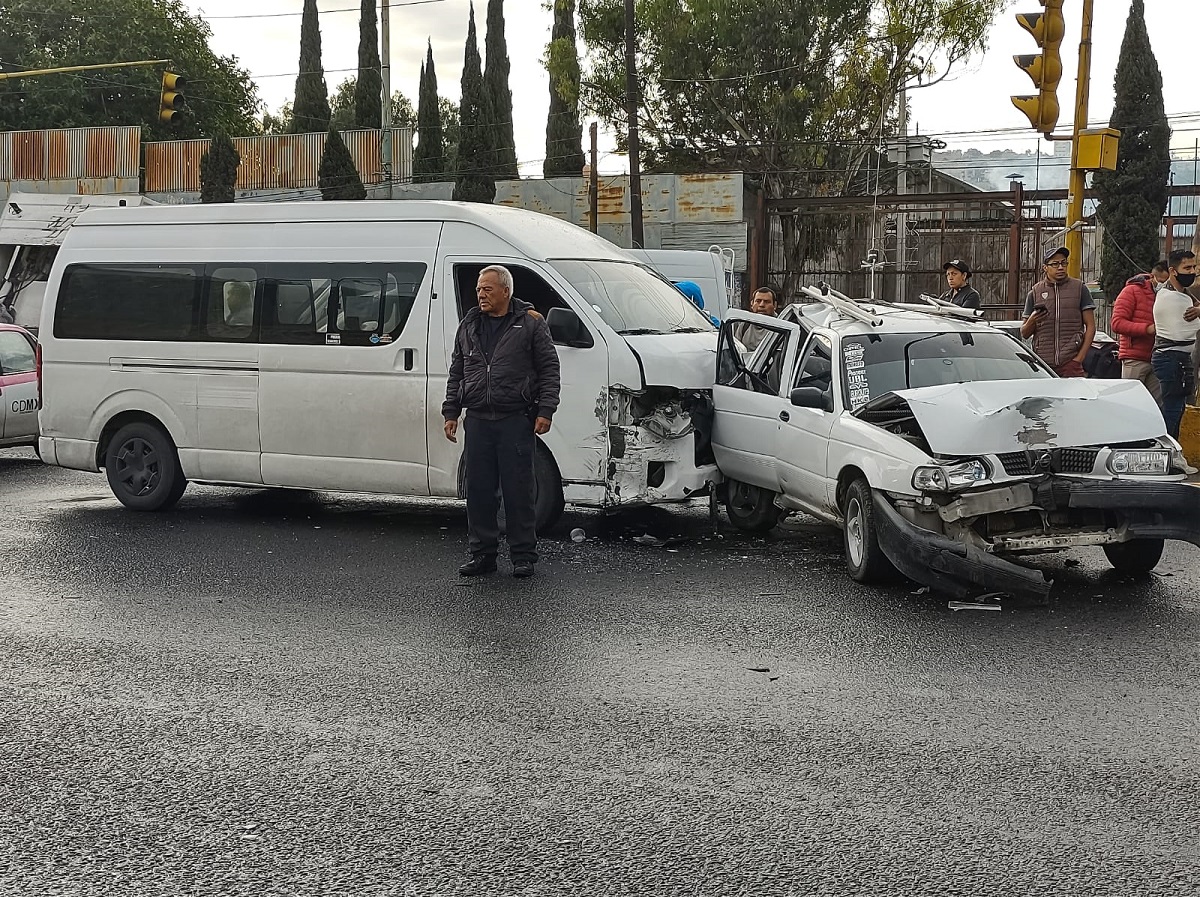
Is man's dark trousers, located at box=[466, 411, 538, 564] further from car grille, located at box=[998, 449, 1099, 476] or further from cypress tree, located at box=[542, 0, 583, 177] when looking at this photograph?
cypress tree, located at box=[542, 0, 583, 177]

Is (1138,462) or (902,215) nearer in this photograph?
(1138,462)

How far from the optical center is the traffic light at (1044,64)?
12.7 meters

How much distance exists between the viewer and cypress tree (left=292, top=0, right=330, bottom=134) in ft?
176

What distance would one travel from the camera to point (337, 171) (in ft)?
139

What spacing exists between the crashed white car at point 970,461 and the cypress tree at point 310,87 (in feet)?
152

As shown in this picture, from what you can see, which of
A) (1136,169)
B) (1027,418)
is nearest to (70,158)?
(1136,169)

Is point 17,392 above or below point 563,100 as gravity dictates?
below

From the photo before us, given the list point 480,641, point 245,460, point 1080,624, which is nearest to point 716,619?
point 480,641

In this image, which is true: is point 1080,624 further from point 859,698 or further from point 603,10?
point 603,10

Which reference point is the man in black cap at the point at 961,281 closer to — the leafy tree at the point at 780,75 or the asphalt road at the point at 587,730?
the asphalt road at the point at 587,730

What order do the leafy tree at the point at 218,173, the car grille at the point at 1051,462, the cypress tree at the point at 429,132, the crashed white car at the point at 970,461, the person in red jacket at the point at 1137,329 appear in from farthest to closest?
the cypress tree at the point at 429,132
the leafy tree at the point at 218,173
the person in red jacket at the point at 1137,329
the car grille at the point at 1051,462
the crashed white car at the point at 970,461

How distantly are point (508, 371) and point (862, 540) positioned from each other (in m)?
2.29

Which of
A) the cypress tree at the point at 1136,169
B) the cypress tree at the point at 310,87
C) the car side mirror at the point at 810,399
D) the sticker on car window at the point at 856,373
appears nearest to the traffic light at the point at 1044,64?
the sticker on car window at the point at 856,373

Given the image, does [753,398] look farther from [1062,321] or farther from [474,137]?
[474,137]
